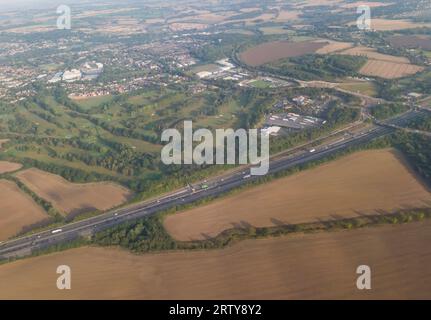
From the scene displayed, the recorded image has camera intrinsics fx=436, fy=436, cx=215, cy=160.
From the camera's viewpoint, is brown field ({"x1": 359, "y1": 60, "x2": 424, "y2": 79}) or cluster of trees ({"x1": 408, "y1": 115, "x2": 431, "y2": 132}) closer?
cluster of trees ({"x1": 408, "y1": 115, "x2": 431, "y2": 132})

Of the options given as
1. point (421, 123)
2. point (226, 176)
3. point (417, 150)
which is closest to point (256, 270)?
point (226, 176)

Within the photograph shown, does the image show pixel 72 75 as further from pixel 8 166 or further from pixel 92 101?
pixel 8 166

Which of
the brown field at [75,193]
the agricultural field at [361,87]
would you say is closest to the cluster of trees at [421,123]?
the agricultural field at [361,87]

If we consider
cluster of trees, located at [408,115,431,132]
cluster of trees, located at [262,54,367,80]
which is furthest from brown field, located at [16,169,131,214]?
cluster of trees, located at [262,54,367,80]

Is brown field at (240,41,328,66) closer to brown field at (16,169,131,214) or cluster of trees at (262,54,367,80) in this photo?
cluster of trees at (262,54,367,80)

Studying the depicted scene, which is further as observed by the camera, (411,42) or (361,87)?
(411,42)

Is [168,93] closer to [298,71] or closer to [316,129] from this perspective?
[298,71]

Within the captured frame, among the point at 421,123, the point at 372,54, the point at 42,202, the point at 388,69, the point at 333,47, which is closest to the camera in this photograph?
the point at 42,202

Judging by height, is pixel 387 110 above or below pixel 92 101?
above
